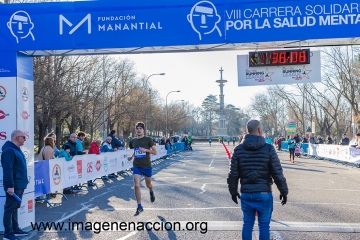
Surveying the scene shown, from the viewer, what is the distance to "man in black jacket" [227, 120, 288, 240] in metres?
5.70

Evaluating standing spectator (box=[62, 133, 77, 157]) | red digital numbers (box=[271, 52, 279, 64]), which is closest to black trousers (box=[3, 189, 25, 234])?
red digital numbers (box=[271, 52, 279, 64])

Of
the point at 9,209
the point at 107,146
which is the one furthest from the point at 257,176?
the point at 107,146

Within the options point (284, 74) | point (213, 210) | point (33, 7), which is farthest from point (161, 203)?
point (33, 7)

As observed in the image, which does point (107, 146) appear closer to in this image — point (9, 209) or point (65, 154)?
point (65, 154)

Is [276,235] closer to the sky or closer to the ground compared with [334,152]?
closer to the ground

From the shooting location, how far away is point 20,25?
922 centimetres

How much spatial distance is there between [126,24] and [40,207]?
525 centimetres

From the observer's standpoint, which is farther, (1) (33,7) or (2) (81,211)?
(2) (81,211)

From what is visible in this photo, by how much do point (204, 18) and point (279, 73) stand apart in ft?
7.32

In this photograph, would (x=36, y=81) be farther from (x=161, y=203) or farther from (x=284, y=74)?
(x=284, y=74)

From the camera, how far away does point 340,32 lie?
343 inches

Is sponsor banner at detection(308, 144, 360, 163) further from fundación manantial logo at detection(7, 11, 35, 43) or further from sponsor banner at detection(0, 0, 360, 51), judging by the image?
fundación manantial logo at detection(7, 11, 35, 43)

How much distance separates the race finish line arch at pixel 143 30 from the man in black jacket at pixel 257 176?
3746mm

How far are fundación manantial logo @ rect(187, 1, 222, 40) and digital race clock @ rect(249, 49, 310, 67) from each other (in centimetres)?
131
